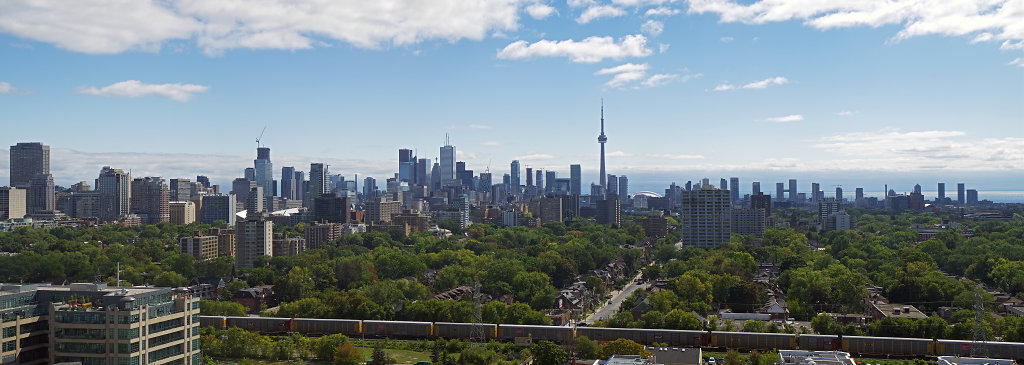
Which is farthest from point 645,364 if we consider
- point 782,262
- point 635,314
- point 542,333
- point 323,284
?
point 782,262

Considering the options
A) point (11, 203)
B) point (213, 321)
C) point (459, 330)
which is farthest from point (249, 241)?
Result: point (11, 203)

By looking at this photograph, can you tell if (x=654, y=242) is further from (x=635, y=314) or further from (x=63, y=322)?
(x=63, y=322)

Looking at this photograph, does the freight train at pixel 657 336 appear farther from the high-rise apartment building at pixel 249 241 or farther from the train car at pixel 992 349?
the high-rise apartment building at pixel 249 241

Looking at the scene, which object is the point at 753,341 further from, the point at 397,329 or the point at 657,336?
the point at 397,329

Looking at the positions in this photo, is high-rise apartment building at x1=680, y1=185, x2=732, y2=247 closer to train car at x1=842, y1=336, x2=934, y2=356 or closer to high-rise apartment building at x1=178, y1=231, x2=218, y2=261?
high-rise apartment building at x1=178, y1=231, x2=218, y2=261

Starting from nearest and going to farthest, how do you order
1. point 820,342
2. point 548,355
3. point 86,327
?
point 86,327 → point 548,355 → point 820,342

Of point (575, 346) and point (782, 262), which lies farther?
point (782, 262)

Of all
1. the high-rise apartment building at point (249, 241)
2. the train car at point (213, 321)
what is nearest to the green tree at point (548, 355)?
the train car at point (213, 321)
